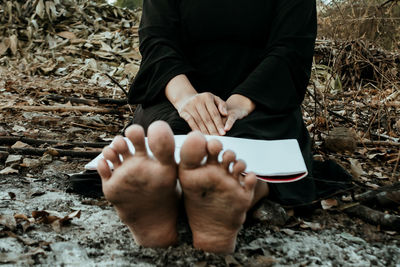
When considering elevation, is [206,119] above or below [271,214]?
above

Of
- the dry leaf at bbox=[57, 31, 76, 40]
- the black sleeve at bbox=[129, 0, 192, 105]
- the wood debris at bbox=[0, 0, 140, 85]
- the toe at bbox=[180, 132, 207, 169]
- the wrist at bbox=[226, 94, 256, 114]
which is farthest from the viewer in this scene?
the dry leaf at bbox=[57, 31, 76, 40]

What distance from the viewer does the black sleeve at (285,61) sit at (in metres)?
1.45

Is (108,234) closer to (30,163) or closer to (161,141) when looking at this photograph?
(161,141)

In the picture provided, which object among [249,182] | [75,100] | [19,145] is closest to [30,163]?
[19,145]

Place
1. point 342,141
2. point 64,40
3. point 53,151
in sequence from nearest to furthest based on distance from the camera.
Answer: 1. point 53,151
2. point 342,141
3. point 64,40

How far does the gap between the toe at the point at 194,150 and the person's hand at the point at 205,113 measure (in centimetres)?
39

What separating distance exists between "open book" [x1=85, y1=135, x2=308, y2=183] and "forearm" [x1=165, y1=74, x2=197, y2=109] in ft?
0.81

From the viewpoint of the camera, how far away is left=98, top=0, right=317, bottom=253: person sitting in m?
0.90

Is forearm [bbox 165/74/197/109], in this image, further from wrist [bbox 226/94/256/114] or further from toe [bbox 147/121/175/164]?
toe [bbox 147/121/175/164]

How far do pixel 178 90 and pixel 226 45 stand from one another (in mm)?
339

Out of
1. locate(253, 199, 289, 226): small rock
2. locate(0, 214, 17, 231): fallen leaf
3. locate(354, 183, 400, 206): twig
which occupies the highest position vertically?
locate(354, 183, 400, 206): twig

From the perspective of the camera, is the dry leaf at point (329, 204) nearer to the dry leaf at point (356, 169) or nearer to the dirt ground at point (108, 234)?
the dirt ground at point (108, 234)

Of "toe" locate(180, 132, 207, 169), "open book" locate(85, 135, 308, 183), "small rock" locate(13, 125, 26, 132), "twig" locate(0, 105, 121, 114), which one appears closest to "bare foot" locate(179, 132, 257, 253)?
"toe" locate(180, 132, 207, 169)

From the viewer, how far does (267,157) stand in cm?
118
